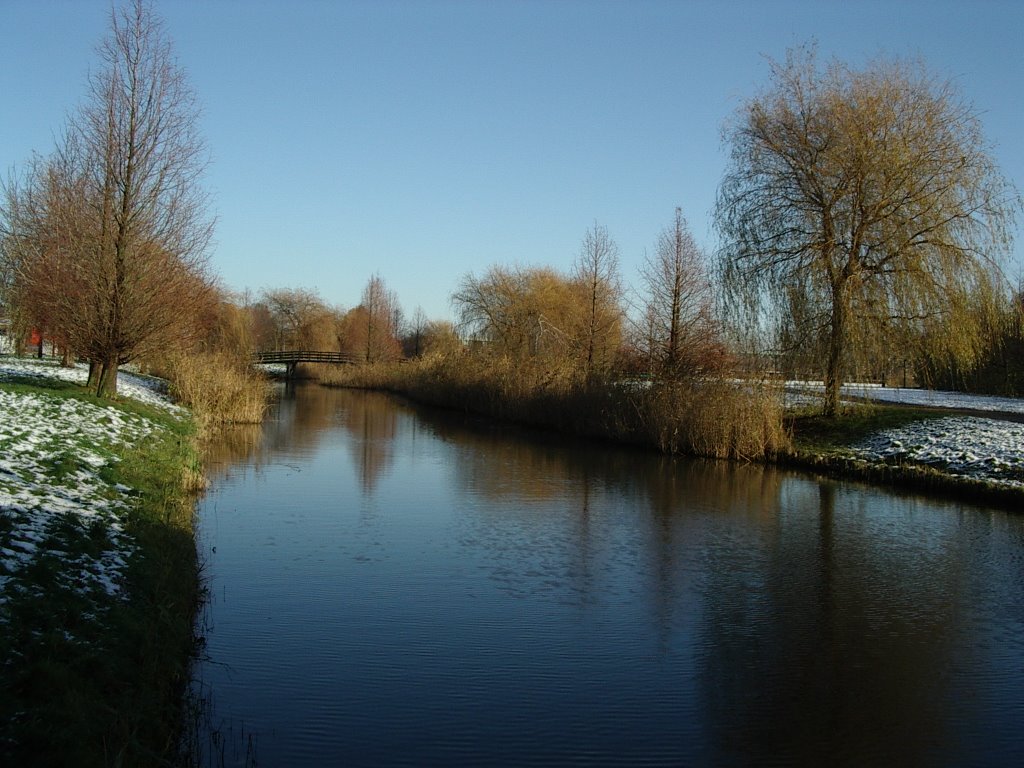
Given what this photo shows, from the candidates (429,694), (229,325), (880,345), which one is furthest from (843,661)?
(229,325)

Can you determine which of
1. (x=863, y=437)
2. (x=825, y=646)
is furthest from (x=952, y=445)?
(x=825, y=646)

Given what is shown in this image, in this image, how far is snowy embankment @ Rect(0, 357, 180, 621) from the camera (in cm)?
655

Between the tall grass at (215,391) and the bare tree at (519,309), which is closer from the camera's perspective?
the tall grass at (215,391)

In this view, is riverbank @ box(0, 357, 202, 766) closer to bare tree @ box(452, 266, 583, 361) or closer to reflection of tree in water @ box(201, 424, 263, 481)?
reflection of tree in water @ box(201, 424, 263, 481)

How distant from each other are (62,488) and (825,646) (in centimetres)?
776

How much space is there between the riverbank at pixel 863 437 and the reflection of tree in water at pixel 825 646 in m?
4.61

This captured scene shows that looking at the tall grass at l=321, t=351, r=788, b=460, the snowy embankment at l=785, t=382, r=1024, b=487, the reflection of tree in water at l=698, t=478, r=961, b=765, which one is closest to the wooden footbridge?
the tall grass at l=321, t=351, r=788, b=460

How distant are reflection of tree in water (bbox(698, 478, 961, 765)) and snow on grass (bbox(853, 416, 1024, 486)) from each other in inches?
190

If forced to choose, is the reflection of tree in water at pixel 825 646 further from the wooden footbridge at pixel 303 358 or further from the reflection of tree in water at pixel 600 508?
the wooden footbridge at pixel 303 358

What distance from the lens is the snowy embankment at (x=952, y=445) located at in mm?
15954

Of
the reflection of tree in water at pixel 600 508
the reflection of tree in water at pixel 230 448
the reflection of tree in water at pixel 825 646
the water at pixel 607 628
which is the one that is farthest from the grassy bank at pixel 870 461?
the reflection of tree in water at pixel 230 448

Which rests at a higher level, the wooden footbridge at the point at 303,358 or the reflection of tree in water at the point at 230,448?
the wooden footbridge at the point at 303,358

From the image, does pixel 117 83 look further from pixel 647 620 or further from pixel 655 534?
pixel 647 620

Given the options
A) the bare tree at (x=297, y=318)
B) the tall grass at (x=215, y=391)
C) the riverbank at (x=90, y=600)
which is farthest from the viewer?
the bare tree at (x=297, y=318)
